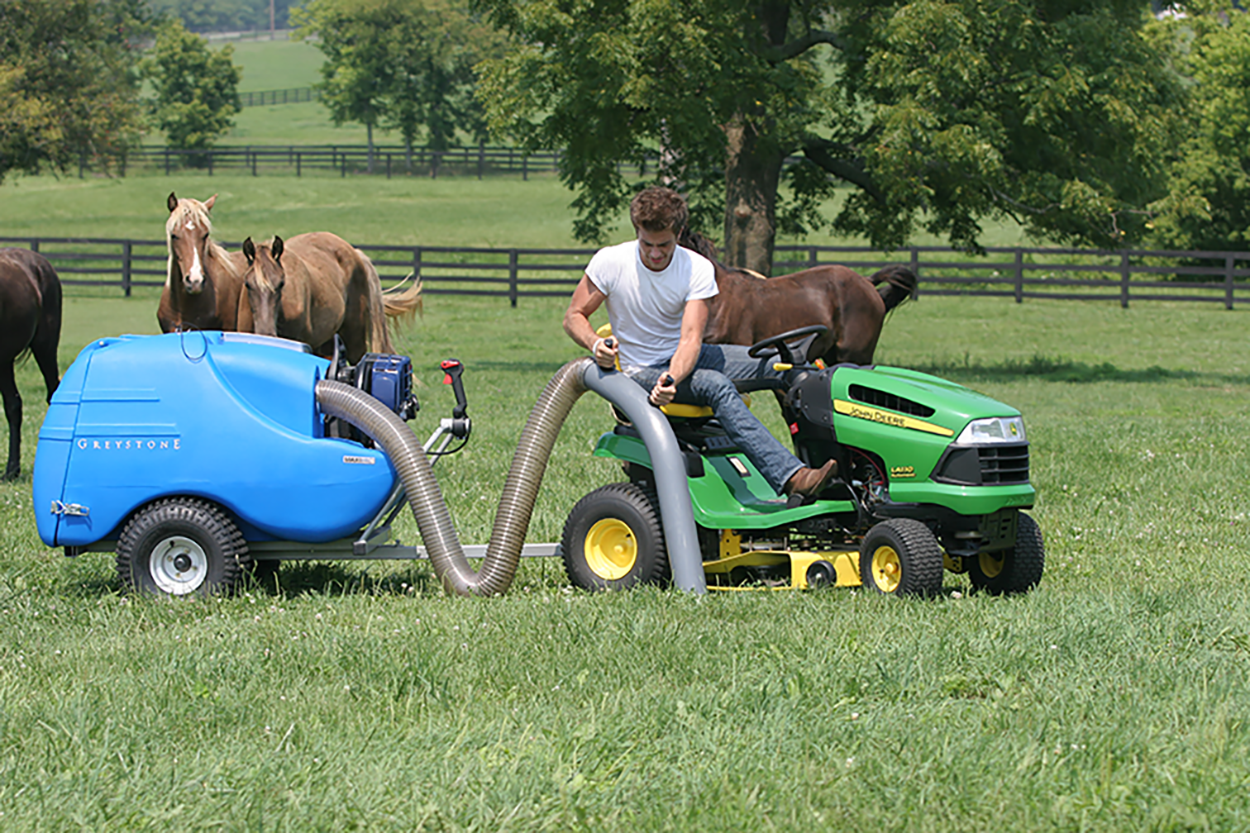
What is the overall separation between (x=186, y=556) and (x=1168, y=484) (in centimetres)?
657

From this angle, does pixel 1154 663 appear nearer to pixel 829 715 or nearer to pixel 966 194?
pixel 829 715

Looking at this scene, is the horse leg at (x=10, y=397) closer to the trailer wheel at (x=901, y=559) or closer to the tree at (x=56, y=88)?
the trailer wheel at (x=901, y=559)

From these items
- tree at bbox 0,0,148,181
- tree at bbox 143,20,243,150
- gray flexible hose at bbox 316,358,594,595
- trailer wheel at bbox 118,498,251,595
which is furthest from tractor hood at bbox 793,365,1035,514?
tree at bbox 143,20,243,150

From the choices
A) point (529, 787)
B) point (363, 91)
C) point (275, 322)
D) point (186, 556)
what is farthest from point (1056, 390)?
point (363, 91)

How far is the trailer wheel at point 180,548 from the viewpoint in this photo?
599cm

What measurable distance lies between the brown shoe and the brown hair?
1.27 m

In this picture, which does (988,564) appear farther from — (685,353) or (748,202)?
(748,202)

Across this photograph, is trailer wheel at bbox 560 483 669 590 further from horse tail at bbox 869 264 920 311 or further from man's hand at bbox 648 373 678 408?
horse tail at bbox 869 264 920 311

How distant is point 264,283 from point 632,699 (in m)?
7.39

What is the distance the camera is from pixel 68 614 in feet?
18.9

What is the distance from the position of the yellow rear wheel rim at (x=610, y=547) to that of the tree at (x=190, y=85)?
72.4 metres

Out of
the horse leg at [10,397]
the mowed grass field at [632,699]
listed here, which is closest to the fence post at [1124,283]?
the mowed grass field at [632,699]

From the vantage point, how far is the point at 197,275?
9.91 m

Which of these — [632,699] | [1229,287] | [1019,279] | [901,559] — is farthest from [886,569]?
[1229,287]
